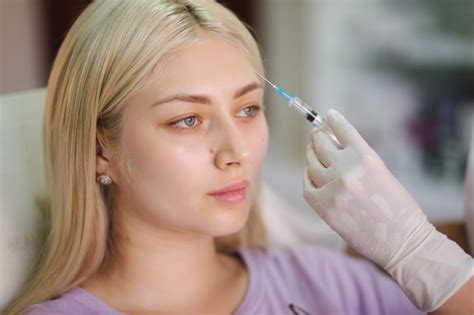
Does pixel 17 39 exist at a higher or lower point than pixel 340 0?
lower

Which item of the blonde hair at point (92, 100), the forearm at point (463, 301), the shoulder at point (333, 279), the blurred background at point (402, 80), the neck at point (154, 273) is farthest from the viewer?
the blurred background at point (402, 80)

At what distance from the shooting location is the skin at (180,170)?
104 centimetres

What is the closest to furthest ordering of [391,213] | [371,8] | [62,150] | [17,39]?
[391,213] → [62,150] → [371,8] → [17,39]

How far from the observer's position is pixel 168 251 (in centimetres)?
117

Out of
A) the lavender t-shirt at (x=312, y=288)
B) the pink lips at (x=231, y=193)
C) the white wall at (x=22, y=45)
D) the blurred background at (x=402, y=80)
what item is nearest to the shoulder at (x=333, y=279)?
the lavender t-shirt at (x=312, y=288)

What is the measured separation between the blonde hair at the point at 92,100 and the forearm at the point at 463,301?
520mm

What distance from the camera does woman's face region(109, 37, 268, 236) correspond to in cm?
104

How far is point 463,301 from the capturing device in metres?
0.95

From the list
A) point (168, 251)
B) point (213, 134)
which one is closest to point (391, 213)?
point (213, 134)

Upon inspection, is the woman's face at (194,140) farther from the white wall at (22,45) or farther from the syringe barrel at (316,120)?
the white wall at (22,45)

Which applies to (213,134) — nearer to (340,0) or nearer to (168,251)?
(168,251)

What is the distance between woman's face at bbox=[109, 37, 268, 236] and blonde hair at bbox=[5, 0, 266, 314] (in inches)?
1.3

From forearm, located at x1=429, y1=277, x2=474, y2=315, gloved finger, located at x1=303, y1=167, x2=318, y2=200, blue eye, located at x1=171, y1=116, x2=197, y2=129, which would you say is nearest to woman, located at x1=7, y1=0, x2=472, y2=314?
blue eye, located at x1=171, y1=116, x2=197, y2=129

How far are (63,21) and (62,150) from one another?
2.34m
